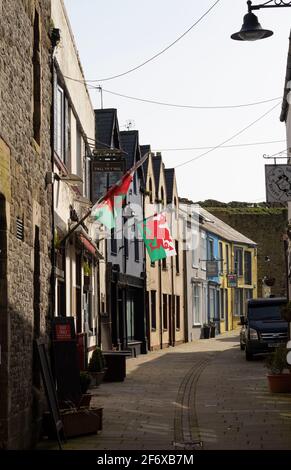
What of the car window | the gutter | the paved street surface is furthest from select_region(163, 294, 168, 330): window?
the gutter

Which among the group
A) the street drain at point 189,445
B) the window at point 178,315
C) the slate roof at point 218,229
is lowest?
the street drain at point 189,445

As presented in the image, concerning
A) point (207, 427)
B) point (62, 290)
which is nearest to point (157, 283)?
point (62, 290)

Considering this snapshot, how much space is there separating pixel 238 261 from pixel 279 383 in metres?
44.5

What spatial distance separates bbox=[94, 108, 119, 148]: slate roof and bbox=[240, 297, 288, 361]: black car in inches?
302

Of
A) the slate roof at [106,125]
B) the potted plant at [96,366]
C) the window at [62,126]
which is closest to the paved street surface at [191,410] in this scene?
the potted plant at [96,366]

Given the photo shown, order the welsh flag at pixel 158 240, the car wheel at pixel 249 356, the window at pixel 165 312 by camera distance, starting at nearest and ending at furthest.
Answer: the car wheel at pixel 249 356 < the welsh flag at pixel 158 240 < the window at pixel 165 312

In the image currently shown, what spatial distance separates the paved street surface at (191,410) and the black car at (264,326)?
3.59 feet

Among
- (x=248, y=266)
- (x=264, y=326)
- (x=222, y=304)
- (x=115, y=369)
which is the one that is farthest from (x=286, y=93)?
(x=248, y=266)

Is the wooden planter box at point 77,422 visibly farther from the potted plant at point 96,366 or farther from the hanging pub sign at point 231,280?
the hanging pub sign at point 231,280

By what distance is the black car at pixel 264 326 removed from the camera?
29047 millimetres

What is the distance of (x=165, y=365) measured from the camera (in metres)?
29.4

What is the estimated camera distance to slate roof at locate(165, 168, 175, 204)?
45281mm
